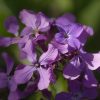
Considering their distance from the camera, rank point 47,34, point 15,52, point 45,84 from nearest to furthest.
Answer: point 45,84, point 47,34, point 15,52

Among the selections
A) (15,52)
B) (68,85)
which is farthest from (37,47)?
(15,52)

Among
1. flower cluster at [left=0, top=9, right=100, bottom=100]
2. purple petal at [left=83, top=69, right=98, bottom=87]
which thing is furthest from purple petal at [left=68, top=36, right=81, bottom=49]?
purple petal at [left=83, top=69, right=98, bottom=87]

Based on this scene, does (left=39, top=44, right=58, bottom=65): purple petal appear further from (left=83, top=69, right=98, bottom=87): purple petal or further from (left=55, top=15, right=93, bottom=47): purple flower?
(left=83, top=69, right=98, bottom=87): purple petal

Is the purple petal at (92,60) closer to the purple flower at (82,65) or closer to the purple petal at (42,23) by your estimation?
the purple flower at (82,65)

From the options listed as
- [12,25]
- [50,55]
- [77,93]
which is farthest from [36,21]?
[77,93]

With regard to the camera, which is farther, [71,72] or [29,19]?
[29,19]

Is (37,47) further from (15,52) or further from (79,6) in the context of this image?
(79,6)

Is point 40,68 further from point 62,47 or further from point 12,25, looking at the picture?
point 12,25
